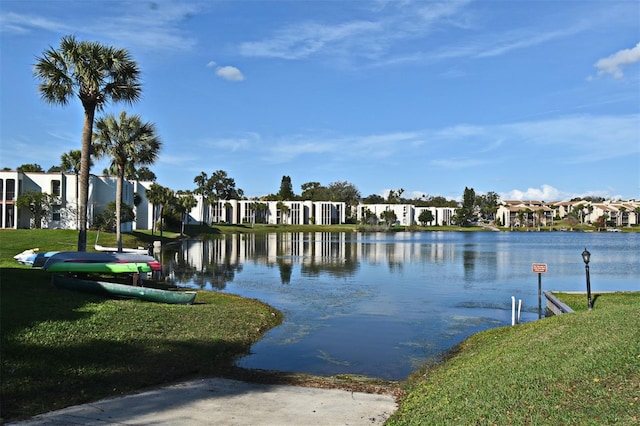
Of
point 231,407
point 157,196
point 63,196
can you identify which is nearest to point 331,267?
point 231,407

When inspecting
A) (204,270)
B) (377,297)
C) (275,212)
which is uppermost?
(275,212)

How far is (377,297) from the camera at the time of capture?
1022 inches

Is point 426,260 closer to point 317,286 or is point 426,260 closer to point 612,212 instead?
point 317,286

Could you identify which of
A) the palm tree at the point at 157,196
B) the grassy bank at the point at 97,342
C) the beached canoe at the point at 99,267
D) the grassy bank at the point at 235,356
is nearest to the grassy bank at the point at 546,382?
the grassy bank at the point at 235,356

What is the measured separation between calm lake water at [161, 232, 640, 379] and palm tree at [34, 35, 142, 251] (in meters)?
8.21

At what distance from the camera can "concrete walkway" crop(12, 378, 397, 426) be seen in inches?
327

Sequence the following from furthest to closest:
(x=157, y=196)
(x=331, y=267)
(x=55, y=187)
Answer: (x=157, y=196), (x=55, y=187), (x=331, y=267)

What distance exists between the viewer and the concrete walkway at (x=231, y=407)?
8.30m

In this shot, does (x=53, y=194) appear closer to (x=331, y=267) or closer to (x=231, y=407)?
(x=331, y=267)

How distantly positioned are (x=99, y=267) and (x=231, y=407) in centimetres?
1267

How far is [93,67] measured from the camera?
23047 millimetres

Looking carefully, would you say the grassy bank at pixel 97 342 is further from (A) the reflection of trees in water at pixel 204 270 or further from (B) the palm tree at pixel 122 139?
(B) the palm tree at pixel 122 139

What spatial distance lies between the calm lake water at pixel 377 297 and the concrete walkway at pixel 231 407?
9.02 feet

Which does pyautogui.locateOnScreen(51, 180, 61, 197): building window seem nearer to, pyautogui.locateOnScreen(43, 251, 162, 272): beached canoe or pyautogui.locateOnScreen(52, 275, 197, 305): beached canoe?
pyautogui.locateOnScreen(43, 251, 162, 272): beached canoe
